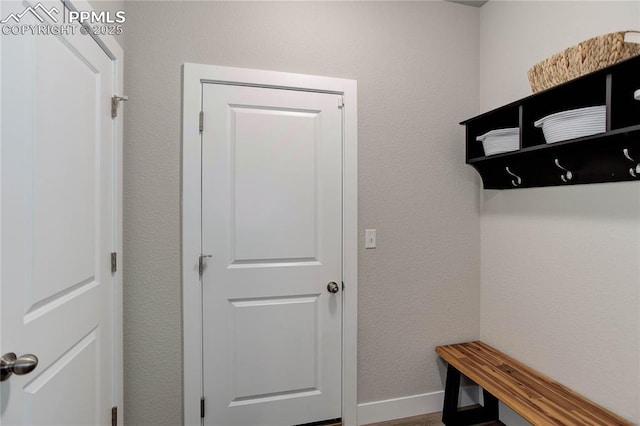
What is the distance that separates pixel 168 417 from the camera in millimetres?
1771

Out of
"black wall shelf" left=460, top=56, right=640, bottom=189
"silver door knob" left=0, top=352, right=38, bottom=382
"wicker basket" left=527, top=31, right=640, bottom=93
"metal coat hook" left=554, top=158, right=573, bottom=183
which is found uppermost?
"wicker basket" left=527, top=31, right=640, bottom=93

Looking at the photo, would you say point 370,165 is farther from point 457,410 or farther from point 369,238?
point 457,410

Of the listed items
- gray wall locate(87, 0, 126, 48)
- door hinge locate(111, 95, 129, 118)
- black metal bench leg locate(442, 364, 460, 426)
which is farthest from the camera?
black metal bench leg locate(442, 364, 460, 426)

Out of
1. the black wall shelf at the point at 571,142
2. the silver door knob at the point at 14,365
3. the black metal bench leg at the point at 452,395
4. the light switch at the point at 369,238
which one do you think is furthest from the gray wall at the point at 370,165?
the silver door knob at the point at 14,365

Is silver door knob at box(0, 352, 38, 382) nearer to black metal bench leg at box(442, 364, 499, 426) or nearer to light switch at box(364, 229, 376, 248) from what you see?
light switch at box(364, 229, 376, 248)

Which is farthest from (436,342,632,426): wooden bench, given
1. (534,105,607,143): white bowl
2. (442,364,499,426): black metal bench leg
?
(534,105,607,143): white bowl

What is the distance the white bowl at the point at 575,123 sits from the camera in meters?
1.31

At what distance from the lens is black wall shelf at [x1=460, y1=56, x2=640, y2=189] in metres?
1.25

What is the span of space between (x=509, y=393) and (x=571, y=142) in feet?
3.88

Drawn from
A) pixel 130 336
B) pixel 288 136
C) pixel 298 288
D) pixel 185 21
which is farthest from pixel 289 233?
pixel 185 21

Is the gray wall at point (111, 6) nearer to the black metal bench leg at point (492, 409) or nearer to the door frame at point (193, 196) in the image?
the door frame at point (193, 196)

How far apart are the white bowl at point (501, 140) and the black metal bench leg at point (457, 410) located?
51.5 inches

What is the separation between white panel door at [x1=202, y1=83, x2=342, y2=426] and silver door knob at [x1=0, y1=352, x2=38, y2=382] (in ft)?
3.08

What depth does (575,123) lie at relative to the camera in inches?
53.8
